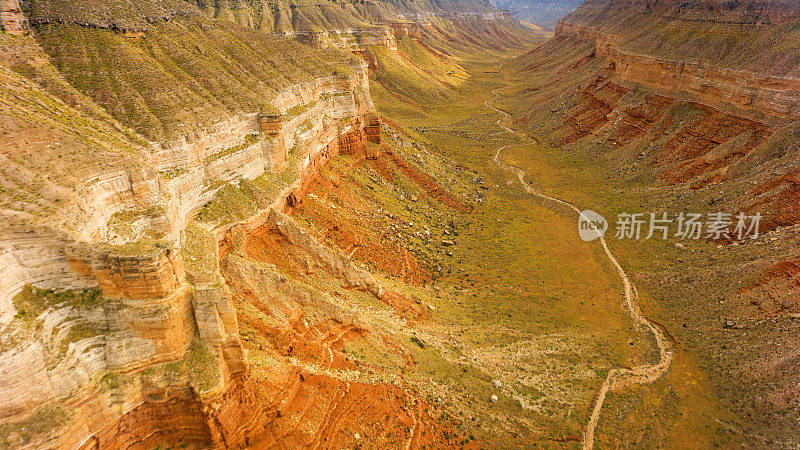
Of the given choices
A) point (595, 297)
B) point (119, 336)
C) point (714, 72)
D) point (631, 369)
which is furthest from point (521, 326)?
point (714, 72)

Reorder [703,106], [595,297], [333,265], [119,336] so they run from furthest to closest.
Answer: [703,106] → [595,297] → [333,265] → [119,336]

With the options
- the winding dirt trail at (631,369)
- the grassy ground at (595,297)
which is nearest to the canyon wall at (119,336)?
the grassy ground at (595,297)

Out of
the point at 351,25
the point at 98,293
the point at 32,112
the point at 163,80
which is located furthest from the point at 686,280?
the point at 351,25

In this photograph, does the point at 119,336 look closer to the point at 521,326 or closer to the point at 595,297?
the point at 521,326

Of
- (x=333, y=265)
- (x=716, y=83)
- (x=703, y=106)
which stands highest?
(x=716, y=83)

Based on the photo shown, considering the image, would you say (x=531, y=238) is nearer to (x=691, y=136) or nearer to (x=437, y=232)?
(x=437, y=232)

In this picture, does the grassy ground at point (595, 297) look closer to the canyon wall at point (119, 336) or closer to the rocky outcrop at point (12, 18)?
the canyon wall at point (119, 336)

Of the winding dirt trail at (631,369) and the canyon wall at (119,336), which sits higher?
the canyon wall at (119,336)

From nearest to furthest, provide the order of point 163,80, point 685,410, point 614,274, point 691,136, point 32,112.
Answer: point 32,112 < point 685,410 < point 163,80 < point 614,274 < point 691,136
